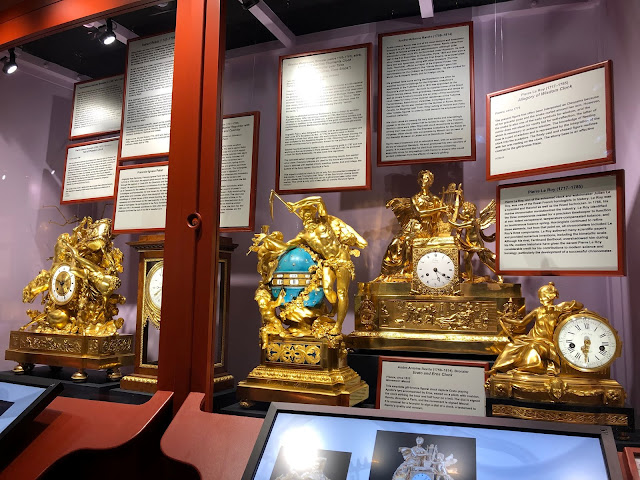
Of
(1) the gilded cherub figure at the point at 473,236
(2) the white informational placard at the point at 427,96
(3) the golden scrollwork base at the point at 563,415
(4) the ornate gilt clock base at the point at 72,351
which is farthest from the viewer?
(4) the ornate gilt clock base at the point at 72,351

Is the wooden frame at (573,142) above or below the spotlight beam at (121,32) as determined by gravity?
below

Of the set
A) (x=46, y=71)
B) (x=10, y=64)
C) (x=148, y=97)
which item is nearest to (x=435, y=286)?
(x=148, y=97)

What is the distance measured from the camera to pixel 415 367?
193 centimetres

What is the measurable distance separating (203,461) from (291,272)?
1.07 metres

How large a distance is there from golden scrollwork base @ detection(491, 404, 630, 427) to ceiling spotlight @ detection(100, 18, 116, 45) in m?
1.99

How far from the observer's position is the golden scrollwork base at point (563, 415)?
1688 mm

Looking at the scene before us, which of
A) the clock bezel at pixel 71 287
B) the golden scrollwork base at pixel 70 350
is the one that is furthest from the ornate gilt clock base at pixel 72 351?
the clock bezel at pixel 71 287

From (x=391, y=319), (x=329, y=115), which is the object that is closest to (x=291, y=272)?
(x=391, y=319)

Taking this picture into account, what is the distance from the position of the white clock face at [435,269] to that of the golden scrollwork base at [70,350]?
1.35 metres

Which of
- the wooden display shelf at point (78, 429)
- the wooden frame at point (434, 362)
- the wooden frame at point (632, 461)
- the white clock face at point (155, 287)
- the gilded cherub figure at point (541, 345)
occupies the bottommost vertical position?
the wooden display shelf at point (78, 429)

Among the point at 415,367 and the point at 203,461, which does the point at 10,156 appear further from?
the point at 415,367

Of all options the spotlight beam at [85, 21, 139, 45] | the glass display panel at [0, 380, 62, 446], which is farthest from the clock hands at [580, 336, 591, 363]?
the spotlight beam at [85, 21, 139, 45]

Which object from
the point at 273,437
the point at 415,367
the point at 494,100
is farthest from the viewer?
the point at 494,100

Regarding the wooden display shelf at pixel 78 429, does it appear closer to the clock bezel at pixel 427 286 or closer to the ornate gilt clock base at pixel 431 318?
the ornate gilt clock base at pixel 431 318
